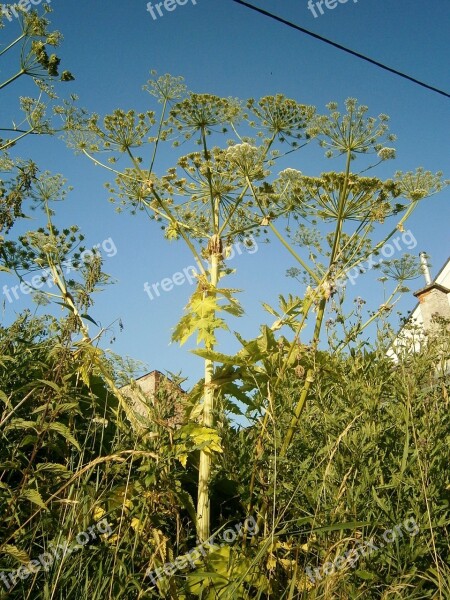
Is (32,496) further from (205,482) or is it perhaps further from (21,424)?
(205,482)

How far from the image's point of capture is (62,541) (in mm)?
2146

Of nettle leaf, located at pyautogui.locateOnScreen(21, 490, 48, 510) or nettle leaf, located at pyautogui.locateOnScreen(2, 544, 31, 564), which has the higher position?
nettle leaf, located at pyautogui.locateOnScreen(21, 490, 48, 510)

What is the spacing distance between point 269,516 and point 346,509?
1.71 ft

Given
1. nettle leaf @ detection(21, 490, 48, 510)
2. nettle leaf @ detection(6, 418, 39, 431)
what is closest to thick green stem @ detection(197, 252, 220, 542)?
nettle leaf @ detection(21, 490, 48, 510)

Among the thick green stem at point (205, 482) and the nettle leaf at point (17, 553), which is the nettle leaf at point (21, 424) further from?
the thick green stem at point (205, 482)

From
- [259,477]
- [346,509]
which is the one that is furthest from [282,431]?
[346,509]

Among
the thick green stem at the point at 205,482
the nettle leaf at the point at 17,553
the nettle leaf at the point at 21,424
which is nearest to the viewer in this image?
the nettle leaf at the point at 17,553

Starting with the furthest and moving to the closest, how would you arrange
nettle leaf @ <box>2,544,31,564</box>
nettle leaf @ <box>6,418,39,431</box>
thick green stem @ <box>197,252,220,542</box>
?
thick green stem @ <box>197,252,220,542</box>, nettle leaf @ <box>6,418,39,431</box>, nettle leaf @ <box>2,544,31,564</box>

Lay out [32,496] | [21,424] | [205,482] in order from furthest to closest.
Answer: [205,482]
[21,424]
[32,496]

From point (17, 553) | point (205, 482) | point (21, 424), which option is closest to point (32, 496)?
point (17, 553)

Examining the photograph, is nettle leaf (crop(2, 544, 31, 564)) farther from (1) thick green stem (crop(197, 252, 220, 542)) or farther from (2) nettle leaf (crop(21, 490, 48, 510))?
(1) thick green stem (crop(197, 252, 220, 542))

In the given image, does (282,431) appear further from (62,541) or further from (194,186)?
(194,186)

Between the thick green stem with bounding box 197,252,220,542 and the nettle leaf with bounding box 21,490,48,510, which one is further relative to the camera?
the thick green stem with bounding box 197,252,220,542

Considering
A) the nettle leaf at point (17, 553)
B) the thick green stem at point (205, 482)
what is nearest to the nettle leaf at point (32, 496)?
the nettle leaf at point (17, 553)
